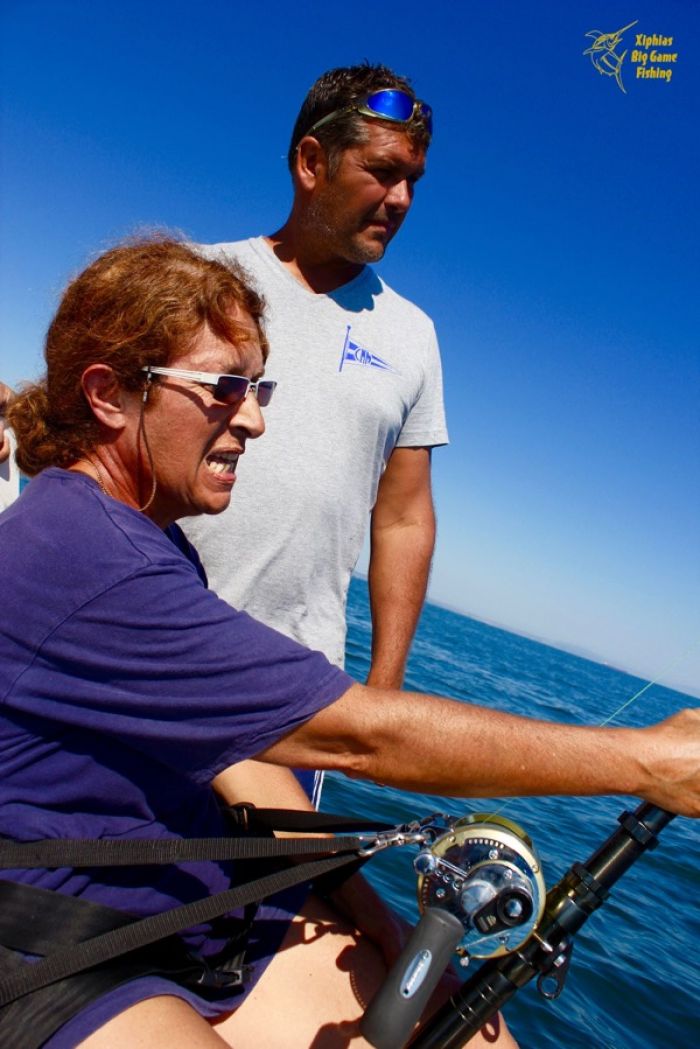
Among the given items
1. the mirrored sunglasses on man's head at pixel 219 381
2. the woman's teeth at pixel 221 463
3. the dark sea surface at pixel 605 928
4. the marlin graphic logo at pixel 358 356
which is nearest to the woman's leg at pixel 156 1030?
the dark sea surface at pixel 605 928

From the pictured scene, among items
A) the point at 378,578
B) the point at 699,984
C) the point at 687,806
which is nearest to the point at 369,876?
the point at 699,984

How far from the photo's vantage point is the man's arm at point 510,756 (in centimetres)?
181

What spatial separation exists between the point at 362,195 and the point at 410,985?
263 centimetres

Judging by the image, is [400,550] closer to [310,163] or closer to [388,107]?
[310,163]

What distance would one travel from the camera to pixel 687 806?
1841mm

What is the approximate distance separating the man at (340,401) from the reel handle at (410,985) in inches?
50.6

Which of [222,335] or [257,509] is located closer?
[222,335]

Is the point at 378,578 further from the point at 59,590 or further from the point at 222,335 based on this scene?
the point at 59,590

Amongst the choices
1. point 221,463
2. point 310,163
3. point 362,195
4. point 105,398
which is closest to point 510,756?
point 221,463

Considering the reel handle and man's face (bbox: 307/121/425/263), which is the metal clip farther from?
man's face (bbox: 307/121/425/263)

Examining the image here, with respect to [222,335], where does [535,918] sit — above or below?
below

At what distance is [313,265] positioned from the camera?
3.20 meters

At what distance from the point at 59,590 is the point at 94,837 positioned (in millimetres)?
561

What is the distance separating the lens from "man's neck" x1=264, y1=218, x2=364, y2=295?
319 cm
